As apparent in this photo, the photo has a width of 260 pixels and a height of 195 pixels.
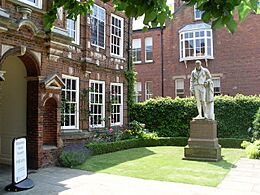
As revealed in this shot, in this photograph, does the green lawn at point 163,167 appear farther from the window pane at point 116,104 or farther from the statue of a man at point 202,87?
the window pane at point 116,104

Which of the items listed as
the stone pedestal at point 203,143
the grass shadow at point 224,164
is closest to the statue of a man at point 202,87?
the stone pedestal at point 203,143

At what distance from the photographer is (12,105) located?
35.7ft

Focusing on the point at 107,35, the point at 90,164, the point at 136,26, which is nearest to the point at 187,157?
the point at 90,164

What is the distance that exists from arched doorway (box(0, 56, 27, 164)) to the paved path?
207 centimetres

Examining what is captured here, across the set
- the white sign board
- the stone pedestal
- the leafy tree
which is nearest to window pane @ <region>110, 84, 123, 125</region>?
the stone pedestal

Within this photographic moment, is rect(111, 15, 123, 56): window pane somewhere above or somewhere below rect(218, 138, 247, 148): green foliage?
above

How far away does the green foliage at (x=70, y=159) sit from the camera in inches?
408

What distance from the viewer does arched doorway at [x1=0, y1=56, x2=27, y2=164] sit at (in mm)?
10501

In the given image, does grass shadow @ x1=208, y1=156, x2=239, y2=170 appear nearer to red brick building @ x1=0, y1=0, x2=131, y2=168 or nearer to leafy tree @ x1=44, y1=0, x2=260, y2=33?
red brick building @ x1=0, y1=0, x2=131, y2=168

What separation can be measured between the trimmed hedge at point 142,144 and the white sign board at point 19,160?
5202mm

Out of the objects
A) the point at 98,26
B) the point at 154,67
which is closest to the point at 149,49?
the point at 154,67

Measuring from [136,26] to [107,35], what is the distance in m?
12.4

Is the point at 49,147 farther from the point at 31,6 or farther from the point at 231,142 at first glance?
the point at 231,142

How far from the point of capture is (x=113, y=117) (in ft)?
53.9
